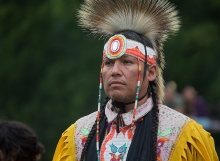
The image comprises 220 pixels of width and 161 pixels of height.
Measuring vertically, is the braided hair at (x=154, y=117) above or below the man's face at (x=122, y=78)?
below

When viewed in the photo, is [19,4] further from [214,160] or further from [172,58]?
[214,160]

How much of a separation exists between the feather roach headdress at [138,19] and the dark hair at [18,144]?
928 millimetres

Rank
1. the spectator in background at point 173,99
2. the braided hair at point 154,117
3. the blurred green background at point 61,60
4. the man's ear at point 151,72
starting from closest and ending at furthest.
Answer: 1. the braided hair at point 154,117
2. the man's ear at point 151,72
3. the spectator in background at point 173,99
4. the blurred green background at point 61,60

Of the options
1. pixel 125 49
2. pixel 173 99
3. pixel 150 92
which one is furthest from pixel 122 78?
pixel 173 99

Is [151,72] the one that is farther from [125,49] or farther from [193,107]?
[193,107]

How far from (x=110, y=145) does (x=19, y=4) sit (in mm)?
11915

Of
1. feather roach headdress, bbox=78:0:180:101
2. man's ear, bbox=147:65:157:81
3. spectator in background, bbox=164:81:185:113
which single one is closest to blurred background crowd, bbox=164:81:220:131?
spectator in background, bbox=164:81:185:113

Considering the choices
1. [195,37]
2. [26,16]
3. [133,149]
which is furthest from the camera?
[26,16]

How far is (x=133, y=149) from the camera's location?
250 inches

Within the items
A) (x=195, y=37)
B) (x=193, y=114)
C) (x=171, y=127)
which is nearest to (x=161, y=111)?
(x=171, y=127)

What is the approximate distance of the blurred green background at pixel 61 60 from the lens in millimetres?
17281

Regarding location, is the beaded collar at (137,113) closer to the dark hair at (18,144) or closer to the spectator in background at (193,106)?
the dark hair at (18,144)

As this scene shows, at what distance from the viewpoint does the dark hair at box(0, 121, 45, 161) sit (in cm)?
661

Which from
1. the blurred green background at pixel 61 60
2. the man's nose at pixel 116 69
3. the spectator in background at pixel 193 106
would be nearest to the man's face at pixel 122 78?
the man's nose at pixel 116 69
